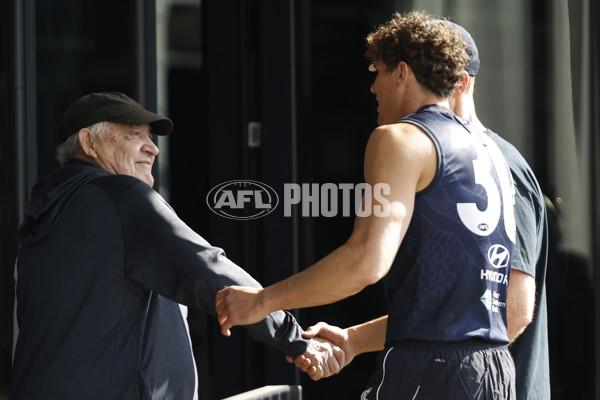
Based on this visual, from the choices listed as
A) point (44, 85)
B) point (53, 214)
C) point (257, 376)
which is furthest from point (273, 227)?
point (53, 214)

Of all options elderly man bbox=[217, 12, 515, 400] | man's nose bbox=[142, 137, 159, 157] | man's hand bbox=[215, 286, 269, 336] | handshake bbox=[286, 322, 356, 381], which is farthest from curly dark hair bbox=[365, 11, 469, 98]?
handshake bbox=[286, 322, 356, 381]

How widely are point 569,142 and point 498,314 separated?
2023 millimetres

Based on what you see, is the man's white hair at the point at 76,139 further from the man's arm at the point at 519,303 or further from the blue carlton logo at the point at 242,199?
the blue carlton logo at the point at 242,199

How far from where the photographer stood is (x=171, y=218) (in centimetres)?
301

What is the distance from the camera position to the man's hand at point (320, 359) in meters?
3.56

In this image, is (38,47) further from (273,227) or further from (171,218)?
(171,218)

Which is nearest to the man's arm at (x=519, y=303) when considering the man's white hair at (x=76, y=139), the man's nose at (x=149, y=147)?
the man's nose at (x=149, y=147)

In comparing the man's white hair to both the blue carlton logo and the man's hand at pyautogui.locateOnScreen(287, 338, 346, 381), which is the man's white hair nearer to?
the man's hand at pyautogui.locateOnScreen(287, 338, 346, 381)

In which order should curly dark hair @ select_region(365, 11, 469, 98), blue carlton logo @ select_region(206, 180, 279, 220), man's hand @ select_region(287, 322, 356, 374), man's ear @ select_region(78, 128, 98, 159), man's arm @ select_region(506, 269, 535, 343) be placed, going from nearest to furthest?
curly dark hair @ select_region(365, 11, 469, 98) → man's arm @ select_region(506, 269, 535, 343) → man's ear @ select_region(78, 128, 98, 159) → man's hand @ select_region(287, 322, 356, 374) → blue carlton logo @ select_region(206, 180, 279, 220)

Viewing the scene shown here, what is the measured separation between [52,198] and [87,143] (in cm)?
30

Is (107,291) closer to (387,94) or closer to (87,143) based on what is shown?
(87,143)

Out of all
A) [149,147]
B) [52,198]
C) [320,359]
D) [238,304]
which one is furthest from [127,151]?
[320,359]

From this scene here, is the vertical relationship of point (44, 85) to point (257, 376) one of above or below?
above

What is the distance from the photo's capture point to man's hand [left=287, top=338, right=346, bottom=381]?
11.7 feet
